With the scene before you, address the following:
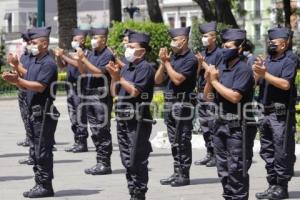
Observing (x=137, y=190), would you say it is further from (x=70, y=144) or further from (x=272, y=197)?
(x=70, y=144)

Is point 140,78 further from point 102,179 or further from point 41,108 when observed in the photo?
point 102,179

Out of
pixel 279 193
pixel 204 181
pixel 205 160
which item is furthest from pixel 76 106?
pixel 279 193

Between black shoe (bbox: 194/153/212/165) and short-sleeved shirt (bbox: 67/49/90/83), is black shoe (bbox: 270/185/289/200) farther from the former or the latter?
short-sleeved shirt (bbox: 67/49/90/83)

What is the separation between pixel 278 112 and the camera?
366 inches

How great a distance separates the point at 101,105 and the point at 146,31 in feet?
48.6

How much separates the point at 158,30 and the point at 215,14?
3.64 m

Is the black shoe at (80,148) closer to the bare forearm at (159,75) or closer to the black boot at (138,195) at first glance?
the bare forearm at (159,75)

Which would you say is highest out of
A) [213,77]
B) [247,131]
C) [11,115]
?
[213,77]

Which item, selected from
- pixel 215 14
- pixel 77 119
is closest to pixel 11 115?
pixel 77 119

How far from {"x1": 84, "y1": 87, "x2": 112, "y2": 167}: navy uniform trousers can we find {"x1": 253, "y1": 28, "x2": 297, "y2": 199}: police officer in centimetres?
274

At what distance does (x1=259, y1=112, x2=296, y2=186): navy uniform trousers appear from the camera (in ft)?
30.6

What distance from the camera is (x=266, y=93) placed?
940 cm

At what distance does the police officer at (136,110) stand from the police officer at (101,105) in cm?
224

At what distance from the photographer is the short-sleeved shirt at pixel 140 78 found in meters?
8.91
